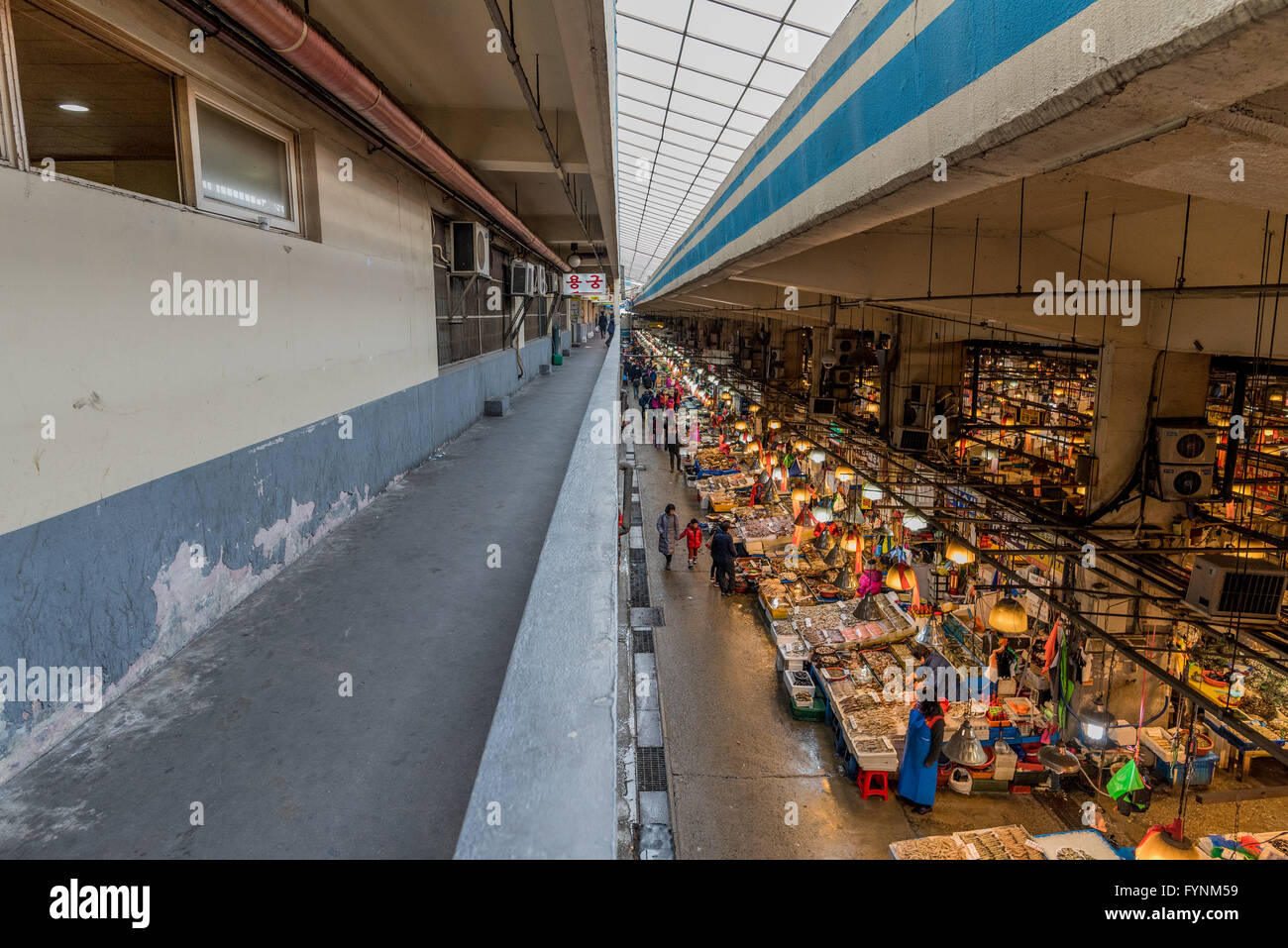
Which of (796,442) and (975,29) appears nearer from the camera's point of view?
(975,29)

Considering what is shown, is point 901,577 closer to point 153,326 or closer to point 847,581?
point 847,581

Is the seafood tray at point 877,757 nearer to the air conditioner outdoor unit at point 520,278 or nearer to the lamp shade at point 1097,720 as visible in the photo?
the lamp shade at point 1097,720

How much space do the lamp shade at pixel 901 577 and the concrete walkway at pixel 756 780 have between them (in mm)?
2359

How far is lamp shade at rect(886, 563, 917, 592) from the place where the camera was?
820 cm

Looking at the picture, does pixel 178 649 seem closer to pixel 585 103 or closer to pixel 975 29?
pixel 975 29

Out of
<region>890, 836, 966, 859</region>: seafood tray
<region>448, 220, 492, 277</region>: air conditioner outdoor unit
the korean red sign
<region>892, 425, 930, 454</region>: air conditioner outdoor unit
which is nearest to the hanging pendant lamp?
<region>892, 425, 930, 454</region>: air conditioner outdoor unit

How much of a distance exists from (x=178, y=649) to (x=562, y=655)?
2038 millimetres

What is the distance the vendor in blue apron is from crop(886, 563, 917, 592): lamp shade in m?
1.35

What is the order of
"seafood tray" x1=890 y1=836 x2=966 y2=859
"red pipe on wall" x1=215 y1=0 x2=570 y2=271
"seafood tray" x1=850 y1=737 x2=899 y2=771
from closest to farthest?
"red pipe on wall" x1=215 y1=0 x2=570 y2=271
"seafood tray" x1=890 y1=836 x2=966 y2=859
"seafood tray" x1=850 y1=737 x2=899 y2=771

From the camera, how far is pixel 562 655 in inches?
81.1

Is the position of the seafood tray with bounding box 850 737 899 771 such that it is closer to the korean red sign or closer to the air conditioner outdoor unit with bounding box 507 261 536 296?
the air conditioner outdoor unit with bounding box 507 261 536 296

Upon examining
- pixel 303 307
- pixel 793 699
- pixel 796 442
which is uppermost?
pixel 303 307

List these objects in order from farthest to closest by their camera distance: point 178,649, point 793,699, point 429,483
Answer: point 793,699 → point 429,483 → point 178,649
